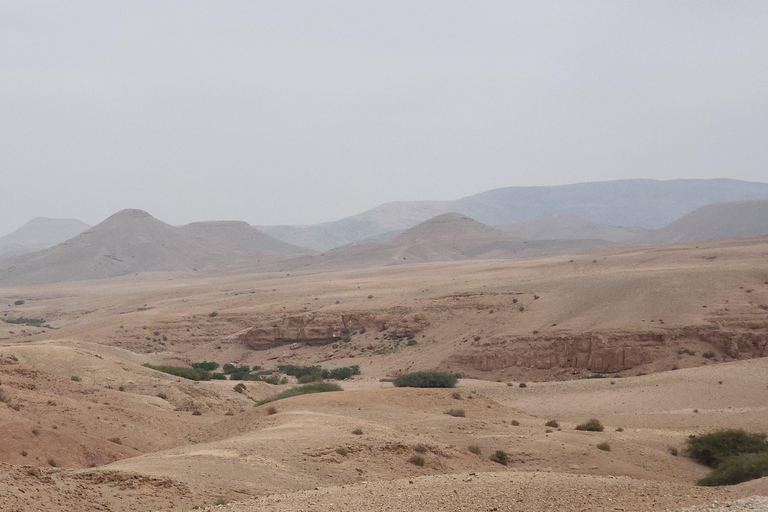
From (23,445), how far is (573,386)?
59.5 feet

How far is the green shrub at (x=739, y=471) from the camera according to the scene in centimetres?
1317

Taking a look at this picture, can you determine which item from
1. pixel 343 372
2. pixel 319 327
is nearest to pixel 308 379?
pixel 343 372

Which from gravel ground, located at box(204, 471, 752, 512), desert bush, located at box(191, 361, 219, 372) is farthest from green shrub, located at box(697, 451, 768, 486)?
desert bush, located at box(191, 361, 219, 372)

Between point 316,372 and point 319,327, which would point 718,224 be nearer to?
point 319,327

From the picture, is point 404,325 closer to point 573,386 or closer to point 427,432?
point 573,386

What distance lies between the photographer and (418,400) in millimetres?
18406

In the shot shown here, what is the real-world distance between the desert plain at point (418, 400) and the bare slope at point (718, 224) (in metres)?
95.2

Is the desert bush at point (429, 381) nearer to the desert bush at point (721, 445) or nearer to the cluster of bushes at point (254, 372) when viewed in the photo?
the cluster of bushes at point (254, 372)

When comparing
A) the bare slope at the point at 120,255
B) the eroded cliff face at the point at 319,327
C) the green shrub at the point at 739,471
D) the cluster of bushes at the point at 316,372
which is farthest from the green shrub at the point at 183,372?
the bare slope at the point at 120,255

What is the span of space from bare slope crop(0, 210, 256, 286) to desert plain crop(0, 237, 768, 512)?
9051 cm

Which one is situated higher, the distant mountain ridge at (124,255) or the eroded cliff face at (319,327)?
the distant mountain ridge at (124,255)

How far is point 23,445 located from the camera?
1476cm

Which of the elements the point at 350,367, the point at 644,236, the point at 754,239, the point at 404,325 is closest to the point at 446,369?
the point at 350,367

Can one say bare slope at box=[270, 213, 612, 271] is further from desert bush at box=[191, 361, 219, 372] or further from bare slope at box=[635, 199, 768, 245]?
desert bush at box=[191, 361, 219, 372]
